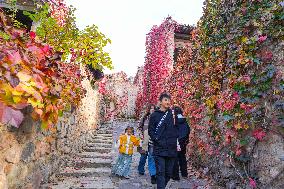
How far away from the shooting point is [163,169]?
489cm

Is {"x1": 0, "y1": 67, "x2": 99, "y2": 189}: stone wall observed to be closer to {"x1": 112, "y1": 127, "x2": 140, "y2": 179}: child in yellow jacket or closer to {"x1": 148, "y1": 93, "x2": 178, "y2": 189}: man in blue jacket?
{"x1": 112, "y1": 127, "x2": 140, "y2": 179}: child in yellow jacket

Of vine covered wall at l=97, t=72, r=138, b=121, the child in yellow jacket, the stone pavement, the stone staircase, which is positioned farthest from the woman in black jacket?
vine covered wall at l=97, t=72, r=138, b=121

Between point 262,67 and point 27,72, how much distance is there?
333 centimetres

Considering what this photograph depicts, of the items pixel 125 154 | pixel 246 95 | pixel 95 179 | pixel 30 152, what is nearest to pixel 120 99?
pixel 125 154

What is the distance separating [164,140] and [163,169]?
46 cm

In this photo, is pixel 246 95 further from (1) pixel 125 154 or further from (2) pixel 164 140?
(1) pixel 125 154

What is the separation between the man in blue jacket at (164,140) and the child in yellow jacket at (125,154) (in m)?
1.82

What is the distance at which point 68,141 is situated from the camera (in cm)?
663

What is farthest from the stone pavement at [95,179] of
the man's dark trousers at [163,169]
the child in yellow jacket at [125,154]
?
the man's dark trousers at [163,169]

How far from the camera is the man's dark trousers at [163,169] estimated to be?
482 cm

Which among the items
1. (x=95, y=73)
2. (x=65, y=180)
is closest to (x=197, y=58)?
(x=65, y=180)

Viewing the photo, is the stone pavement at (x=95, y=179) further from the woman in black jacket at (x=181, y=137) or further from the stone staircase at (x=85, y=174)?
the woman in black jacket at (x=181, y=137)

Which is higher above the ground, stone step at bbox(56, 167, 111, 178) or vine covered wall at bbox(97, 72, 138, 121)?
vine covered wall at bbox(97, 72, 138, 121)

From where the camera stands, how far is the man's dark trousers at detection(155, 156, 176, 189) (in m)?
4.82
